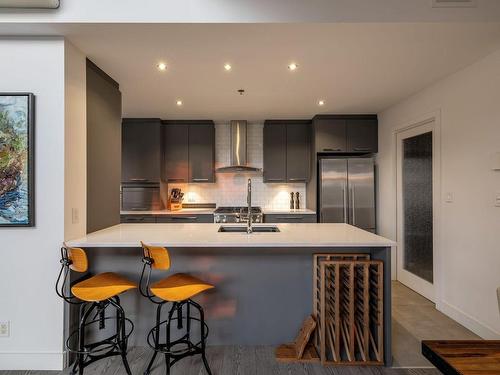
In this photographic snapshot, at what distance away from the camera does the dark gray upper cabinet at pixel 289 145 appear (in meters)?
4.87

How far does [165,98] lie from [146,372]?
2957mm

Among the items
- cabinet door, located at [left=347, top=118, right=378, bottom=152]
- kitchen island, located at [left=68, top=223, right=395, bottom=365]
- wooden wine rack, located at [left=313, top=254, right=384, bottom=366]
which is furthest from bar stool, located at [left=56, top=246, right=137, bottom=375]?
cabinet door, located at [left=347, top=118, right=378, bottom=152]

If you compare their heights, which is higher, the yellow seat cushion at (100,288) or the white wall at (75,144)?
the white wall at (75,144)

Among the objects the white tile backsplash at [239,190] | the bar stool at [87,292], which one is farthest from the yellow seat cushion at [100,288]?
the white tile backsplash at [239,190]

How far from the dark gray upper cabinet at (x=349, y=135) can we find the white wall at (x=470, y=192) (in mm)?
1103

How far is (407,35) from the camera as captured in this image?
86.2 inches

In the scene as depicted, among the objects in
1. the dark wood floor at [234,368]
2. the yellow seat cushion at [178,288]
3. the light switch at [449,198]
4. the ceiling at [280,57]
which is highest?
the ceiling at [280,57]

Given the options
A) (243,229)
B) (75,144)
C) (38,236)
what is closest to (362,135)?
(243,229)

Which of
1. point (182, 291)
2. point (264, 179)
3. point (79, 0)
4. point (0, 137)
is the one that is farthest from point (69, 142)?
point (264, 179)

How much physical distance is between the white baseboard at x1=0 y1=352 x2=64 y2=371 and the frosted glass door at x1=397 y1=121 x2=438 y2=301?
12.1 feet

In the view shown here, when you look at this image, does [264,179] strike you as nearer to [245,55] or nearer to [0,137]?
[245,55]

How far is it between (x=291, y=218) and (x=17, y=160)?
3.41 meters

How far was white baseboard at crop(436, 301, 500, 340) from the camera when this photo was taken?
8.28 feet

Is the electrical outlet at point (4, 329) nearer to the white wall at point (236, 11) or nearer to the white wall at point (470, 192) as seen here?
the white wall at point (236, 11)
